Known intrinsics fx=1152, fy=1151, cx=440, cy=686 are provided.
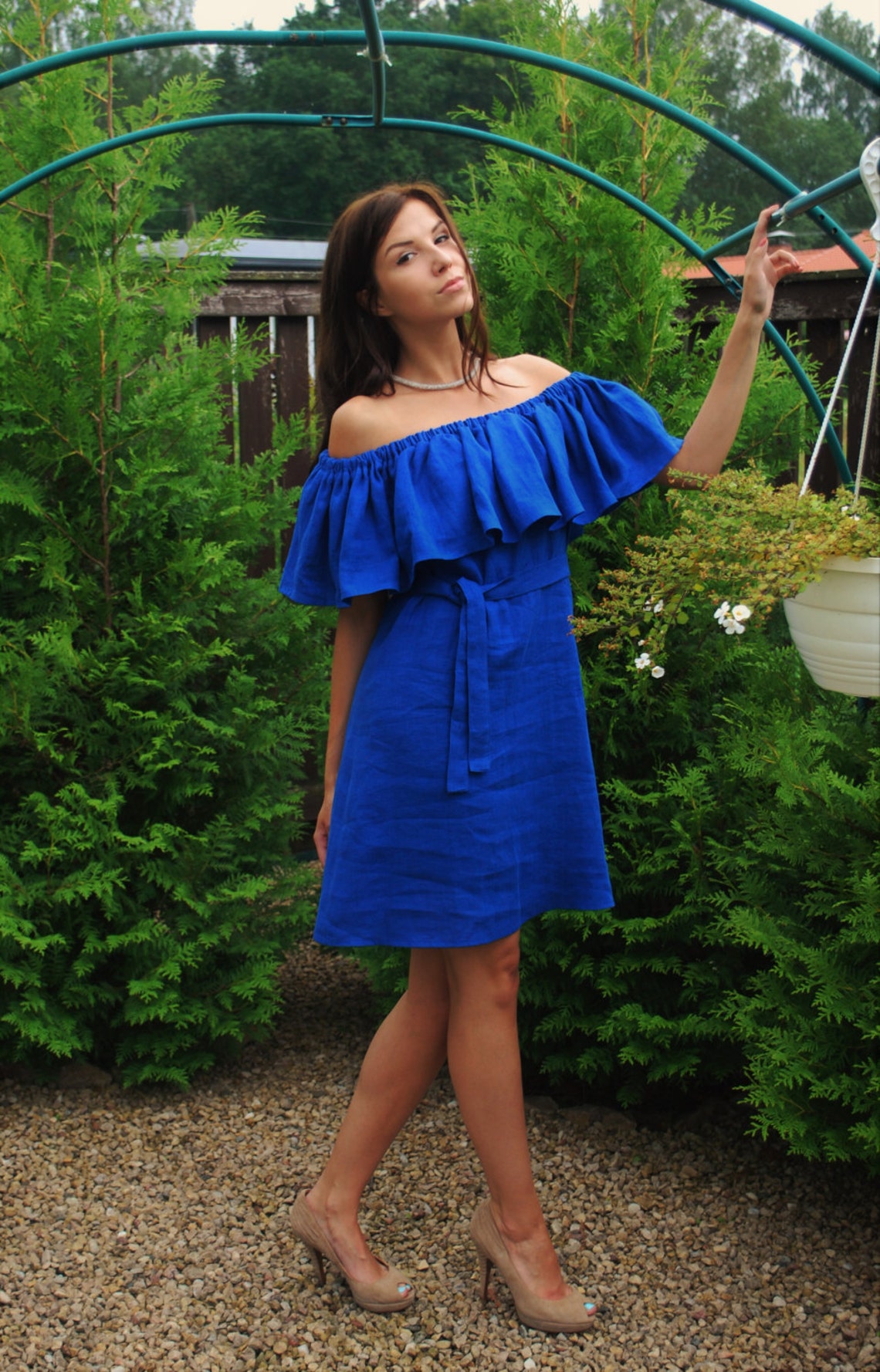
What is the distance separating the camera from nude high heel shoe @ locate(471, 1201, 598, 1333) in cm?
196

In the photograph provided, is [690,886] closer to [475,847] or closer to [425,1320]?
[475,847]

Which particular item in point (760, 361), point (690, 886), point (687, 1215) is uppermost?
point (760, 361)

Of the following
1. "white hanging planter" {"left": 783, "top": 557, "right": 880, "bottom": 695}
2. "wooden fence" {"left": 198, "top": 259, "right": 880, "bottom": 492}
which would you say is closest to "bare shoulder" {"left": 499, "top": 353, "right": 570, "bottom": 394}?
"white hanging planter" {"left": 783, "top": 557, "right": 880, "bottom": 695}

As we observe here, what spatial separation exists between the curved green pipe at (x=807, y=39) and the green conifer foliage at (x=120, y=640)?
1635mm

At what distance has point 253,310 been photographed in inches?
161

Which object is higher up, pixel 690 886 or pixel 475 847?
pixel 475 847

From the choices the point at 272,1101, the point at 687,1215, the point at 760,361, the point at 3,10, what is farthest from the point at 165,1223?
the point at 3,10

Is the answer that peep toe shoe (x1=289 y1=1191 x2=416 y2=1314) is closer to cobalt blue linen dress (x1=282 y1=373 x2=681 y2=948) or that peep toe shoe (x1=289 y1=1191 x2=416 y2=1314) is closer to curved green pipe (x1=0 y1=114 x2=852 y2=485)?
cobalt blue linen dress (x1=282 y1=373 x2=681 y2=948)

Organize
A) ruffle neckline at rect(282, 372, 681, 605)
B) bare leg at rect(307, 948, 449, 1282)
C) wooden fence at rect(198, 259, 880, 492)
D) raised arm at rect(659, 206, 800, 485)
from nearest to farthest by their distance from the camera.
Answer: raised arm at rect(659, 206, 800, 485), ruffle neckline at rect(282, 372, 681, 605), bare leg at rect(307, 948, 449, 1282), wooden fence at rect(198, 259, 880, 492)

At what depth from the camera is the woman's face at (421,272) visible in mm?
1849

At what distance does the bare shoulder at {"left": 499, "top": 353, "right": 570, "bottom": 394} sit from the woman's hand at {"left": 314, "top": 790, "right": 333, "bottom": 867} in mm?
807

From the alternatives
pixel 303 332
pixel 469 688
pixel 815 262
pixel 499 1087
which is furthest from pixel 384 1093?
pixel 815 262

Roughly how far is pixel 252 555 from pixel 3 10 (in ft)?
4.75

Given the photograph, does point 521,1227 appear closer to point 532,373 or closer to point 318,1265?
point 318,1265
